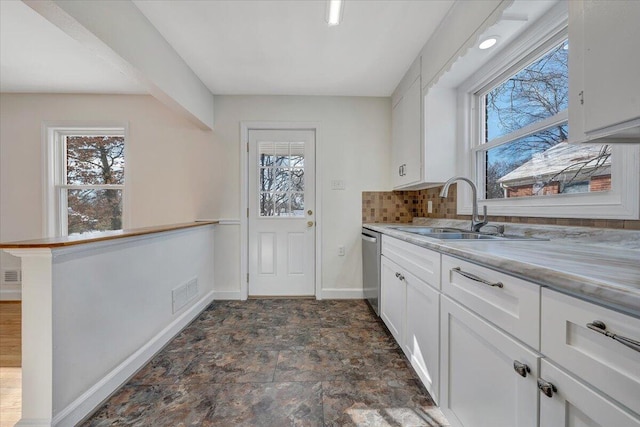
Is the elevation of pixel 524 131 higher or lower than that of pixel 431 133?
lower

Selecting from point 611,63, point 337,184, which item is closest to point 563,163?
point 611,63

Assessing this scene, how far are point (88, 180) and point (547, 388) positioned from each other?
→ 440cm

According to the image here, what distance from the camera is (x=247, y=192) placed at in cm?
314

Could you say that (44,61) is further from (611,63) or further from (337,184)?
(611,63)

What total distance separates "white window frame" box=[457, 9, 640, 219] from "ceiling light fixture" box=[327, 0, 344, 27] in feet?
3.61

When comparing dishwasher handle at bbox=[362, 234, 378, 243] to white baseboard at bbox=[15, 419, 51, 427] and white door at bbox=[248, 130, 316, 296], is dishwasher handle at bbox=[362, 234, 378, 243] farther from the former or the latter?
white baseboard at bbox=[15, 419, 51, 427]

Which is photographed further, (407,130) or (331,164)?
(331,164)

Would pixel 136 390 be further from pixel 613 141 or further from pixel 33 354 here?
pixel 613 141

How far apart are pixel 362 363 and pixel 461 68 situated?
221 centimetres

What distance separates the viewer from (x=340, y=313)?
8.87 feet

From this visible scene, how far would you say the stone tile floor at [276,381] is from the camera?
4.46 feet

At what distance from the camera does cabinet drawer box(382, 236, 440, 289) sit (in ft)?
4.48

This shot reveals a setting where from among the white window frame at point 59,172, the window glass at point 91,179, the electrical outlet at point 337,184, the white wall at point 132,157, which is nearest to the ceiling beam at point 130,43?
the white wall at point 132,157

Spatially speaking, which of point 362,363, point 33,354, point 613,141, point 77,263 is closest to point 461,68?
point 613,141
